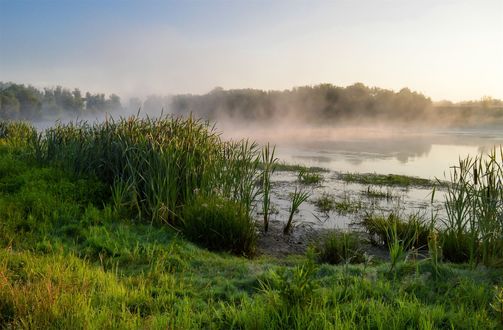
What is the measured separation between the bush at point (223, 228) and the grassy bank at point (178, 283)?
0.22 feet

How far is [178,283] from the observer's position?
430 cm

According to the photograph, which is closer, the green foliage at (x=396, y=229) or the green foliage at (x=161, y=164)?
the green foliage at (x=396, y=229)

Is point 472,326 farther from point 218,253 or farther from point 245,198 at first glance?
point 245,198

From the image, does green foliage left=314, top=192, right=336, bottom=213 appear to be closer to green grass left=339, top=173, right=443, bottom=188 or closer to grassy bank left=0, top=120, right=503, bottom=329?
grassy bank left=0, top=120, right=503, bottom=329

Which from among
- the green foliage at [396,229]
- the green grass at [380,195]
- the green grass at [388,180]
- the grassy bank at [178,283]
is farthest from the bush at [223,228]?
the green grass at [388,180]

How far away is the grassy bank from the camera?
10.2 ft

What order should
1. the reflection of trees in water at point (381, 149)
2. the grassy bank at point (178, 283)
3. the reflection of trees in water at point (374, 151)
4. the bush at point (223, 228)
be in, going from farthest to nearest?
the reflection of trees in water at point (381, 149), the reflection of trees in water at point (374, 151), the bush at point (223, 228), the grassy bank at point (178, 283)

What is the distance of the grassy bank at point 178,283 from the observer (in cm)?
312

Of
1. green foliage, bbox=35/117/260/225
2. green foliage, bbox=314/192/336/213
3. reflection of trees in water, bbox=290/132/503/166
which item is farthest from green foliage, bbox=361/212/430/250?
reflection of trees in water, bbox=290/132/503/166

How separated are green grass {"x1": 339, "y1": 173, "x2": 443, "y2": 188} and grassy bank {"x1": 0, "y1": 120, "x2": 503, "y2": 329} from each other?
323 inches

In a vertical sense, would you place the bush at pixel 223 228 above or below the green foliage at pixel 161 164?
below

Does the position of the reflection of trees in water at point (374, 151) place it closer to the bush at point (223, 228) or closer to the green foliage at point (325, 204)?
the green foliage at point (325, 204)

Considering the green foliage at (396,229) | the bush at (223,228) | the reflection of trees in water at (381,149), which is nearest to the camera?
the bush at (223,228)

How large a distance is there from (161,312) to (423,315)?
2.11 meters
